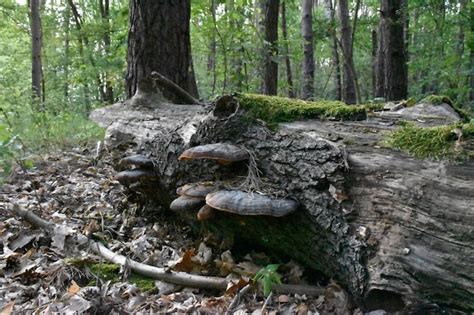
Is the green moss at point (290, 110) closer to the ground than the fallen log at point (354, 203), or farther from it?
farther from it

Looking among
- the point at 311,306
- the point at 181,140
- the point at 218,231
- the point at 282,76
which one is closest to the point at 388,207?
the point at 311,306

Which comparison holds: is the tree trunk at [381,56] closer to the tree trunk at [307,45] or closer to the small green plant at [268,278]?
the tree trunk at [307,45]

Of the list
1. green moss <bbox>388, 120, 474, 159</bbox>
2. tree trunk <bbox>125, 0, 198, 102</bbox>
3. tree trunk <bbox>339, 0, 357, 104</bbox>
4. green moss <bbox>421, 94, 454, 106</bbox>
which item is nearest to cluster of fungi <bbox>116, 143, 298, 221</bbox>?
green moss <bbox>388, 120, 474, 159</bbox>

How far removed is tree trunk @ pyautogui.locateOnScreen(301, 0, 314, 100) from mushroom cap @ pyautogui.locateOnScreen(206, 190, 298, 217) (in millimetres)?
10637

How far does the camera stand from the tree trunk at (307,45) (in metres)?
12.6

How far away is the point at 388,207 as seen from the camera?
2379mm

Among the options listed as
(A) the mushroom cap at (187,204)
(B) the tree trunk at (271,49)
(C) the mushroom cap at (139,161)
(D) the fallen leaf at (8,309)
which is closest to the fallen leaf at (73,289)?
(D) the fallen leaf at (8,309)

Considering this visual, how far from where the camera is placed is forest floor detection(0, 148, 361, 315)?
Result: 8.36 feet

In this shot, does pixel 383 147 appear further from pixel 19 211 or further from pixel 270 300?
pixel 19 211

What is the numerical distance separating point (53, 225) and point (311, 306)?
2.25 m

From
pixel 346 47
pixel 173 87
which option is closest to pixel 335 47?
pixel 346 47

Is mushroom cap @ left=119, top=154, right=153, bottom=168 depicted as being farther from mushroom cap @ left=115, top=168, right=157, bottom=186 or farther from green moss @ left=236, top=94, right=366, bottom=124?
green moss @ left=236, top=94, right=366, bottom=124

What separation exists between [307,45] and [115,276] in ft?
39.1

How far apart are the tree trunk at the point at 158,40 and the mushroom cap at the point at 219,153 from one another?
2628 millimetres
